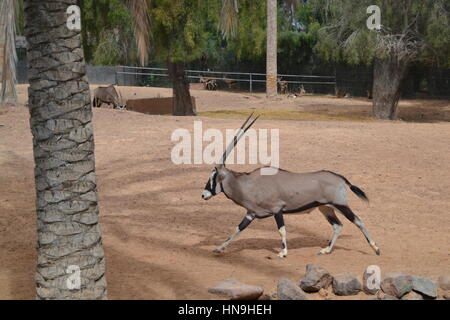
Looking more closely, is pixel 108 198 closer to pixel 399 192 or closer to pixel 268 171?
pixel 268 171

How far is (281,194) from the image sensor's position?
8078mm

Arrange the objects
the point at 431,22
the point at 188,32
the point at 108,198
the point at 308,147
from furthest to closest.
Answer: the point at 431,22
the point at 188,32
the point at 308,147
the point at 108,198

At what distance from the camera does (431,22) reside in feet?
72.8

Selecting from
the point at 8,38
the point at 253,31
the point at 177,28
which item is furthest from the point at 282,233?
the point at 253,31

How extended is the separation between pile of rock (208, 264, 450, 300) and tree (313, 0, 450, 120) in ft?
55.0

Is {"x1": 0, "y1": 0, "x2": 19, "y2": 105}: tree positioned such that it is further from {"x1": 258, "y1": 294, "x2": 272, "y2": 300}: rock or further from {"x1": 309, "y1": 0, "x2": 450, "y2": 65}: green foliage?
{"x1": 309, "y1": 0, "x2": 450, "y2": 65}: green foliage

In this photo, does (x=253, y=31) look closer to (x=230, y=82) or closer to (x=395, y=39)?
(x=230, y=82)

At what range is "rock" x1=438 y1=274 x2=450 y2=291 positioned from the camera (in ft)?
21.5

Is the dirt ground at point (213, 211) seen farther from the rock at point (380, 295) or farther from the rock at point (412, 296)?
the rock at point (412, 296)

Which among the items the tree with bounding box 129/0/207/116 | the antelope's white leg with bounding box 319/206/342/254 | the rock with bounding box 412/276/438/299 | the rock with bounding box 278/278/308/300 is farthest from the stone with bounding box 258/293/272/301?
the tree with bounding box 129/0/207/116

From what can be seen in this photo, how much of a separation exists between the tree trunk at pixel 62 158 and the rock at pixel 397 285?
2.50 m

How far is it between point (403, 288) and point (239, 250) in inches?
96.9

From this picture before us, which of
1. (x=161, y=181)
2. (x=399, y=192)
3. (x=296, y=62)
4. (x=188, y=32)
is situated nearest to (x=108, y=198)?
(x=161, y=181)

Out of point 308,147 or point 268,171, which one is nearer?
point 268,171
